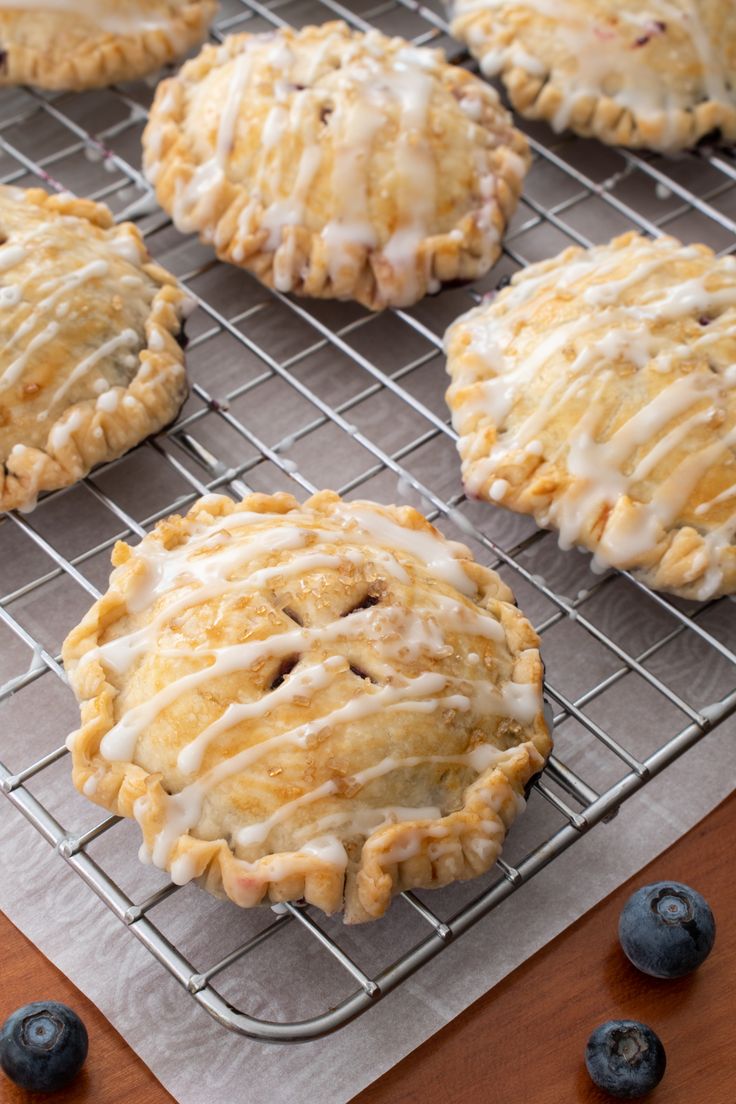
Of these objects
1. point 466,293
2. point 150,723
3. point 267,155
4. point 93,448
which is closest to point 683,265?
point 466,293

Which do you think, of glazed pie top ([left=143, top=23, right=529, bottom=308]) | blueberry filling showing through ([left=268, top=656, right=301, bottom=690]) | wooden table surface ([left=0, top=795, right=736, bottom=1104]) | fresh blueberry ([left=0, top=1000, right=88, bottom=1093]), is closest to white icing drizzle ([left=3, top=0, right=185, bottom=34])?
glazed pie top ([left=143, top=23, right=529, bottom=308])

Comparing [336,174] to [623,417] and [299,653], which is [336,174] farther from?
[299,653]

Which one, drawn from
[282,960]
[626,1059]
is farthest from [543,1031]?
[282,960]

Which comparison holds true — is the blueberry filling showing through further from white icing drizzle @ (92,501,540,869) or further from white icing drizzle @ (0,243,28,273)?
white icing drizzle @ (0,243,28,273)

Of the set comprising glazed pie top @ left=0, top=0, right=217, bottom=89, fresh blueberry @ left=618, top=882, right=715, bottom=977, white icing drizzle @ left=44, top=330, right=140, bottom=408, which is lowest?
fresh blueberry @ left=618, top=882, right=715, bottom=977

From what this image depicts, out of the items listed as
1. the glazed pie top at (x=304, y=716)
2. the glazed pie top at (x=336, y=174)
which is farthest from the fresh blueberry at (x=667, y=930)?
the glazed pie top at (x=336, y=174)

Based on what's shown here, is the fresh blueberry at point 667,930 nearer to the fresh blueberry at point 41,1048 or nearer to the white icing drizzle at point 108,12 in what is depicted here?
the fresh blueberry at point 41,1048
